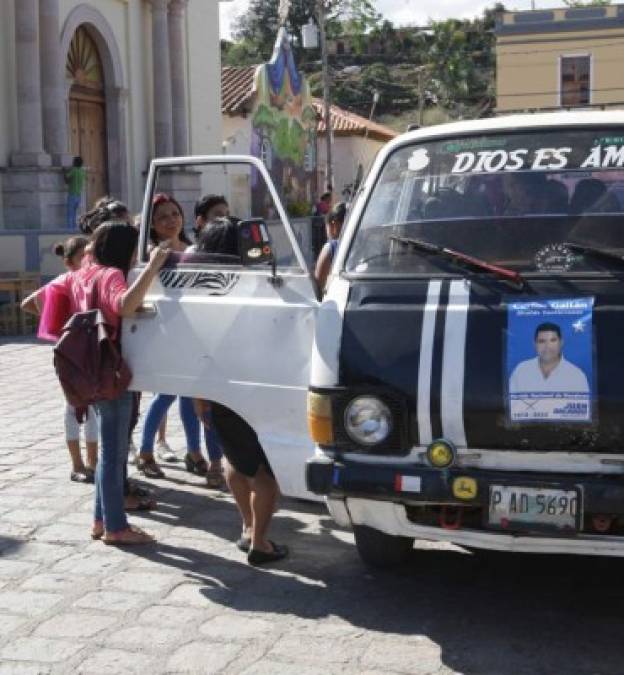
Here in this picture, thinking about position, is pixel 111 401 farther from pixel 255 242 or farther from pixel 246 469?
pixel 255 242

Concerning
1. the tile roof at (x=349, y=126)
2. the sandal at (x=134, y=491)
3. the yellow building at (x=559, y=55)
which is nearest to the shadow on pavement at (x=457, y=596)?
the sandal at (x=134, y=491)

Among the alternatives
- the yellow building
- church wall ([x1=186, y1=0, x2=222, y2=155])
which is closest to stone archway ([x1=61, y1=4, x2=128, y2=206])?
church wall ([x1=186, y1=0, x2=222, y2=155])

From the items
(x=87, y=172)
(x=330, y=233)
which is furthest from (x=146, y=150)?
(x=330, y=233)

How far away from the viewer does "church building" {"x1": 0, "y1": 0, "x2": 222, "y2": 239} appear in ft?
57.1

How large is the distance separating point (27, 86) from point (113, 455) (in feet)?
43.5

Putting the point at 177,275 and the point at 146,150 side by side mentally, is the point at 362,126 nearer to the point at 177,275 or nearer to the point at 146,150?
the point at 146,150

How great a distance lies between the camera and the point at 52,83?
710 inches

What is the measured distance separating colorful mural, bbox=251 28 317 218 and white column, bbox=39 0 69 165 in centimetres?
1099

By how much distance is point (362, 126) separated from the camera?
44.5 metres

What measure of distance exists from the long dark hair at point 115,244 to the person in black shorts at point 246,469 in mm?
345

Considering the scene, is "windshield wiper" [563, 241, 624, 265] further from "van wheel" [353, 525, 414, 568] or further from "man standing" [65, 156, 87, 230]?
"man standing" [65, 156, 87, 230]

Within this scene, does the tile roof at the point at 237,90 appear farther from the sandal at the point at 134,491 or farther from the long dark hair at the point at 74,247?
the sandal at the point at 134,491

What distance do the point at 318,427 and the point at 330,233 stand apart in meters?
3.50

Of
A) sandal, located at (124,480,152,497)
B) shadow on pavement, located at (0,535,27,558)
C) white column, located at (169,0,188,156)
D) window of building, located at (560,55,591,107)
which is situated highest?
window of building, located at (560,55,591,107)
